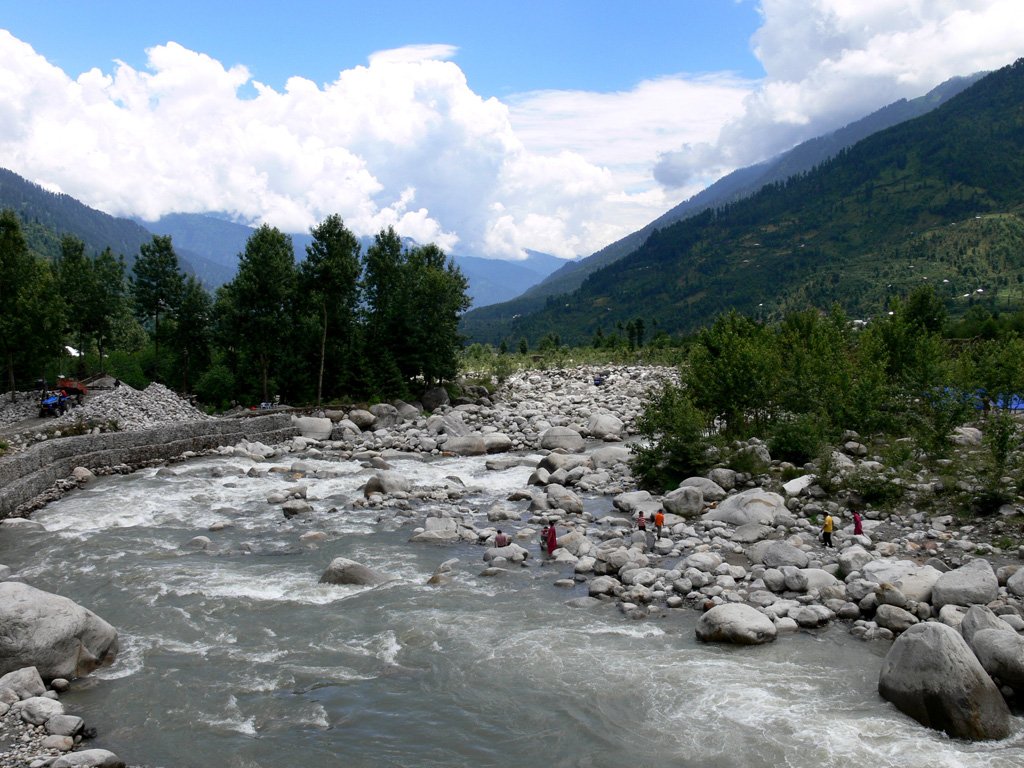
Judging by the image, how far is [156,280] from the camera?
2120 inches

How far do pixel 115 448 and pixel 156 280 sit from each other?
22358 millimetres

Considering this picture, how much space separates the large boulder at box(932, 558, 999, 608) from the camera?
17.3 meters

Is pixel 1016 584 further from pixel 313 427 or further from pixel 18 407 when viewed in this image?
pixel 18 407

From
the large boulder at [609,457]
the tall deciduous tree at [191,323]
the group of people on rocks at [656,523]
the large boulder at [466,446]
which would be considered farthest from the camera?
the tall deciduous tree at [191,323]

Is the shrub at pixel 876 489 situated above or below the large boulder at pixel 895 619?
above

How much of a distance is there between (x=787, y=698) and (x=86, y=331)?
176 ft

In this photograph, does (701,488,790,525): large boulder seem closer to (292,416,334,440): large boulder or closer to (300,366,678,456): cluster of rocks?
(300,366,678,456): cluster of rocks

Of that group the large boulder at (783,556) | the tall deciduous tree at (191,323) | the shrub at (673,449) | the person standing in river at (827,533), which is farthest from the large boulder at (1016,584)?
the tall deciduous tree at (191,323)

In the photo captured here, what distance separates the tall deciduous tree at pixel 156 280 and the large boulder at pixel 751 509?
44.8 metres

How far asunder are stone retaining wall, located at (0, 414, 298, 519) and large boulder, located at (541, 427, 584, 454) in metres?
16.3

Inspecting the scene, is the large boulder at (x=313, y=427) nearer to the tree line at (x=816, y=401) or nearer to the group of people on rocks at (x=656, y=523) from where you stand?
the tree line at (x=816, y=401)

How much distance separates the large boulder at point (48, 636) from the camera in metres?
14.5

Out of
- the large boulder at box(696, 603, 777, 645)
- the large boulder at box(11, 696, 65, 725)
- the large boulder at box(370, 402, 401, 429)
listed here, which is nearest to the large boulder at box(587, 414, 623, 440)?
the large boulder at box(370, 402, 401, 429)

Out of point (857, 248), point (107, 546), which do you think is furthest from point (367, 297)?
point (857, 248)
